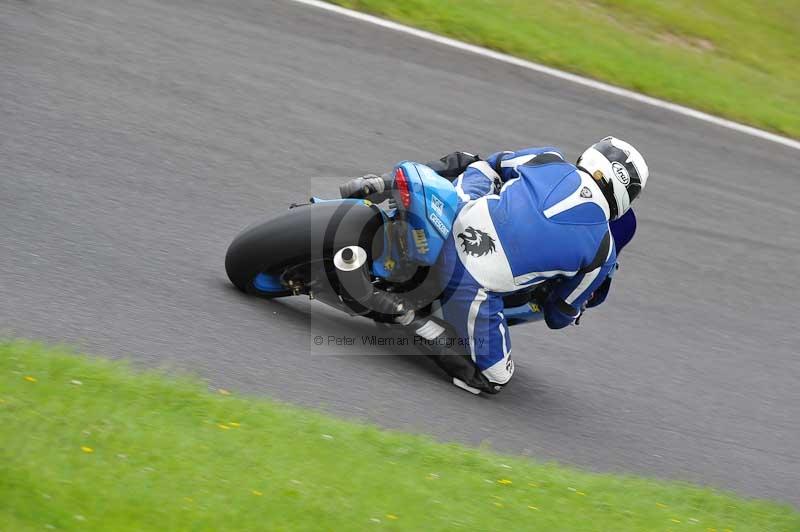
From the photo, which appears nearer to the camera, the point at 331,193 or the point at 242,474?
the point at 242,474

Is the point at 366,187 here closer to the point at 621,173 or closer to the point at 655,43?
the point at 621,173

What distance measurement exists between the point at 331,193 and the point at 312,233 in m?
2.53

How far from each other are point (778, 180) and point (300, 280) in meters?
6.21

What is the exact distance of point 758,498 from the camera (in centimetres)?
599

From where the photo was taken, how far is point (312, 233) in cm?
569

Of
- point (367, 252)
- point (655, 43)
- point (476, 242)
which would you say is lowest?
point (367, 252)

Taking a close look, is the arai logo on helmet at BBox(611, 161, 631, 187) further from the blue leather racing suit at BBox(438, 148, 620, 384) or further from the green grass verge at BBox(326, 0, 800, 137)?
the green grass verge at BBox(326, 0, 800, 137)

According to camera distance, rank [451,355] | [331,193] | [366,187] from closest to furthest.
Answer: [366,187], [451,355], [331,193]

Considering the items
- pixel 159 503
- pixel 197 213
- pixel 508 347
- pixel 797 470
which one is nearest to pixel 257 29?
pixel 197 213

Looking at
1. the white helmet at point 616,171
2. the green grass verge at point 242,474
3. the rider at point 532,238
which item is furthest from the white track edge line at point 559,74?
the green grass verge at point 242,474

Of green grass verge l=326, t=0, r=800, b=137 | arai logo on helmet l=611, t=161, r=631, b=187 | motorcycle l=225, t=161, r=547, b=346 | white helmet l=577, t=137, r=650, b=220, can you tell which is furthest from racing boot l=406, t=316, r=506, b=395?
green grass verge l=326, t=0, r=800, b=137

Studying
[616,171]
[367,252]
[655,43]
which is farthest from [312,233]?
[655,43]

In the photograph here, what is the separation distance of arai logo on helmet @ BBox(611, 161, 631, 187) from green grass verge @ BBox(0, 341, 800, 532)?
4.96ft

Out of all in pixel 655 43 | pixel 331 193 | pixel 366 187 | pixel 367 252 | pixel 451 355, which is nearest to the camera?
pixel 366 187
